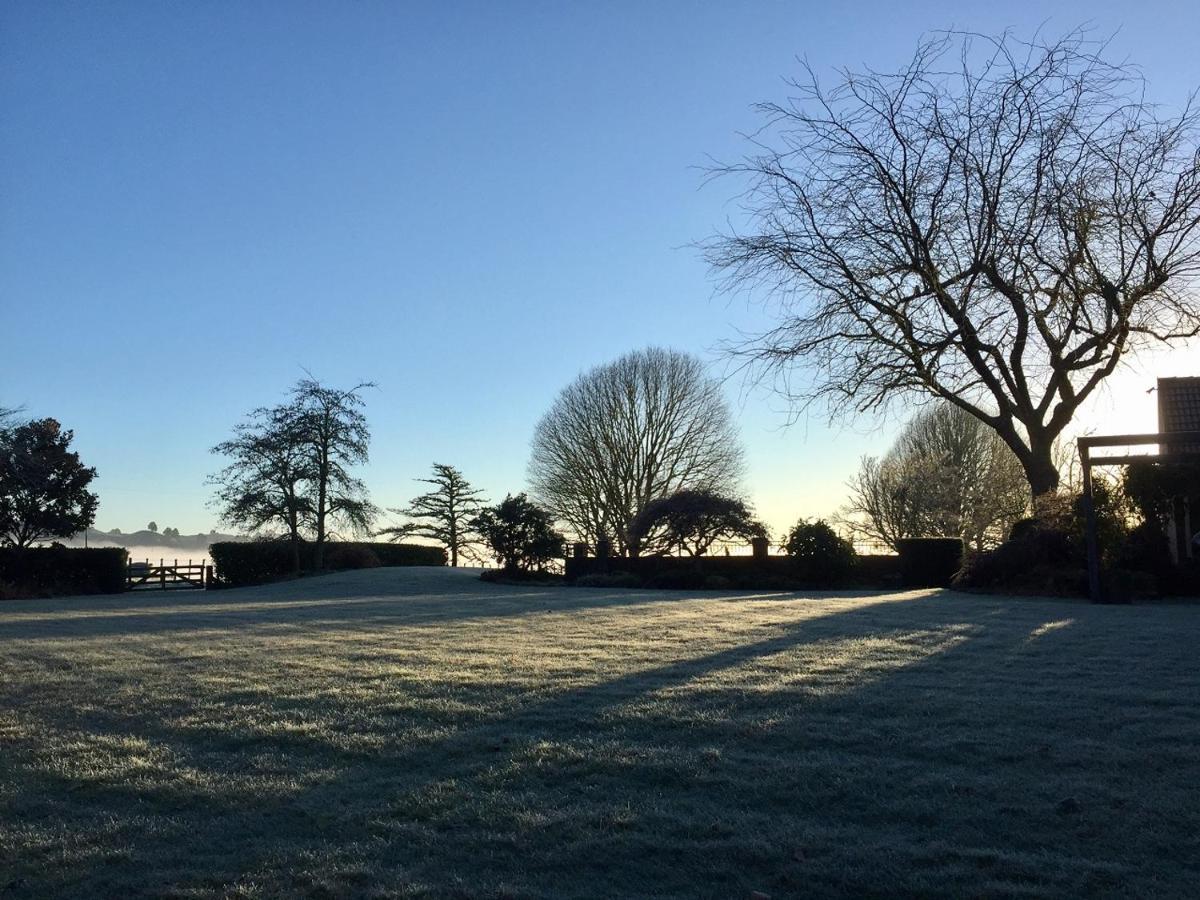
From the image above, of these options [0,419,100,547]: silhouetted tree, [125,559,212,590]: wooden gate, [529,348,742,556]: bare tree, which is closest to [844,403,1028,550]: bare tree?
[529,348,742,556]: bare tree

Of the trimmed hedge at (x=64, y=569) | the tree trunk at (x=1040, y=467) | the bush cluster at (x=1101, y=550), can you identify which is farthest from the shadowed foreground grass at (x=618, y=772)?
the trimmed hedge at (x=64, y=569)

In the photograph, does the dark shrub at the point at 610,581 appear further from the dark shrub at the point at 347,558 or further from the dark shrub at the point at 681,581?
the dark shrub at the point at 347,558

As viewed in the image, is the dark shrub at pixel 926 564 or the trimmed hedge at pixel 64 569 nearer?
the dark shrub at pixel 926 564

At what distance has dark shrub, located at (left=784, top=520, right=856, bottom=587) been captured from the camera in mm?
22938

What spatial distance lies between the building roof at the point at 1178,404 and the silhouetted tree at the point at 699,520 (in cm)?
1092

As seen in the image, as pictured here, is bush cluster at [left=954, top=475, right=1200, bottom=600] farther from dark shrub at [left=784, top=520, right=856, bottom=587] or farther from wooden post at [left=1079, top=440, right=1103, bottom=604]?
dark shrub at [left=784, top=520, right=856, bottom=587]

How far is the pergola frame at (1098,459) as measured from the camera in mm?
14039

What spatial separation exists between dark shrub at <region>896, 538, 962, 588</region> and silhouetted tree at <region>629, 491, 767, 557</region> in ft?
16.9

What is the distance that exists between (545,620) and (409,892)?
355 inches

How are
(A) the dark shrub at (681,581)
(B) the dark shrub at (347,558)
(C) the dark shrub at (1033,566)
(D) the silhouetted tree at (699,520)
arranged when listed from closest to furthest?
1. (C) the dark shrub at (1033,566)
2. (A) the dark shrub at (681,581)
3. (D) the silhouetted tree at (699,520)
4. (B) the dark shrub at (347,558)

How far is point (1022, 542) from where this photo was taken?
1661 cm

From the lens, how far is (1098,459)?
14.8m

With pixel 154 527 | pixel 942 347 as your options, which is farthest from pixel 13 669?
pixel 154 527

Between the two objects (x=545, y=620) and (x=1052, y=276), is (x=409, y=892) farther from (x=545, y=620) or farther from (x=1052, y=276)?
(x=1052, y=276)
